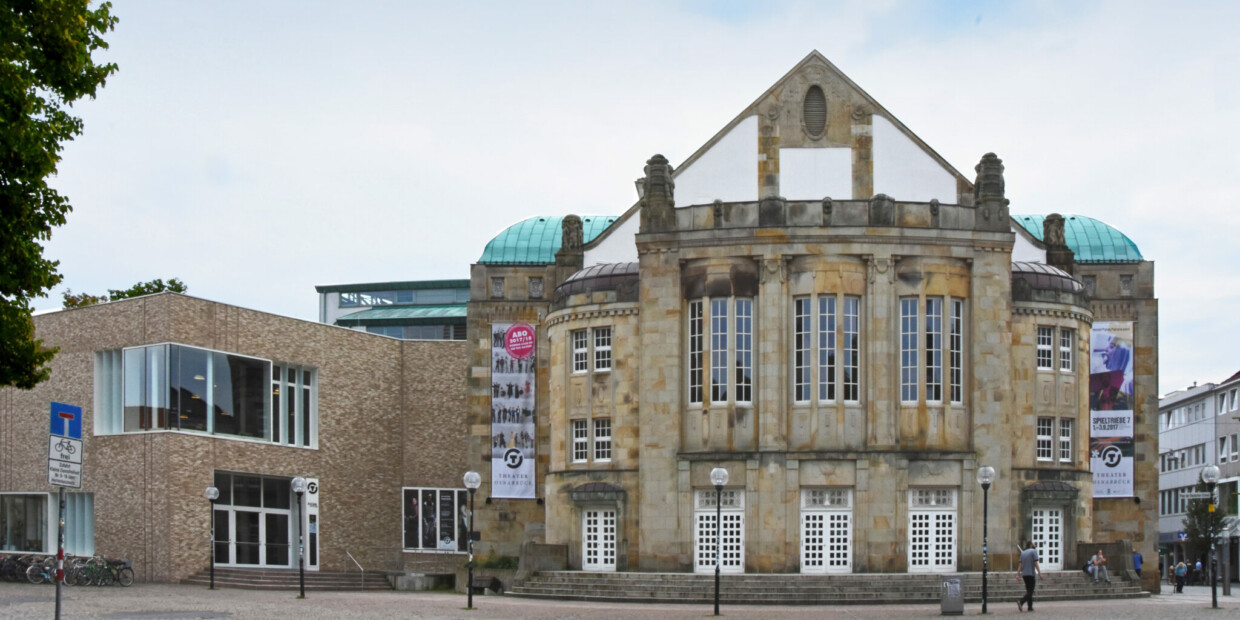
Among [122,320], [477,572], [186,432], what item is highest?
[122,320]

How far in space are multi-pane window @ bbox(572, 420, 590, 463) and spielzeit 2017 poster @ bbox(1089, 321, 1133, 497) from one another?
18.2m

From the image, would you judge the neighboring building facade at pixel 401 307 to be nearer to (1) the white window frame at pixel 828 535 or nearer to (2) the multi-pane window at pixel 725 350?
(2) the multi-pane window at pixel 725 350

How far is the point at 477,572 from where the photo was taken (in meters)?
57.2

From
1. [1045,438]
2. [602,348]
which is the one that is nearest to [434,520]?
[602,348]

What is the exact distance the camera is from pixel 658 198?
53.2 meters

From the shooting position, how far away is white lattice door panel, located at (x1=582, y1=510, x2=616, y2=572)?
53.3m

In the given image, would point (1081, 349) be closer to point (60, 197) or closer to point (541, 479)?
point (541, 479)

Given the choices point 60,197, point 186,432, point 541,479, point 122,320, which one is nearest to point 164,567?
point 186,432

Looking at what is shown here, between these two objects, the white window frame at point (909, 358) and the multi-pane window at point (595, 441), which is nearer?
the white window frame at point (909, 358)

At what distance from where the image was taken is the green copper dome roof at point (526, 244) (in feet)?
221

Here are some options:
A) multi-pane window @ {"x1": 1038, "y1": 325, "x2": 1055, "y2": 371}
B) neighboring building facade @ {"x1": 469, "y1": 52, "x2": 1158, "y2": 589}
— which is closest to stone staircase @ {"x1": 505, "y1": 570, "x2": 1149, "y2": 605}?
neighboring building facade @ {"x1": 469, "y1": 52, "x2": 1158, "y2": 589}

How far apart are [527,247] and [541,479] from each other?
10689mm

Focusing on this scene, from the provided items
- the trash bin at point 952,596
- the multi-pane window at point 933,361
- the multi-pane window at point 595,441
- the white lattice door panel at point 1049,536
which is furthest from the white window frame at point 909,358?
Result: the trash bin at point 952,596

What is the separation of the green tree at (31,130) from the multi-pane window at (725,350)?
28117mm
